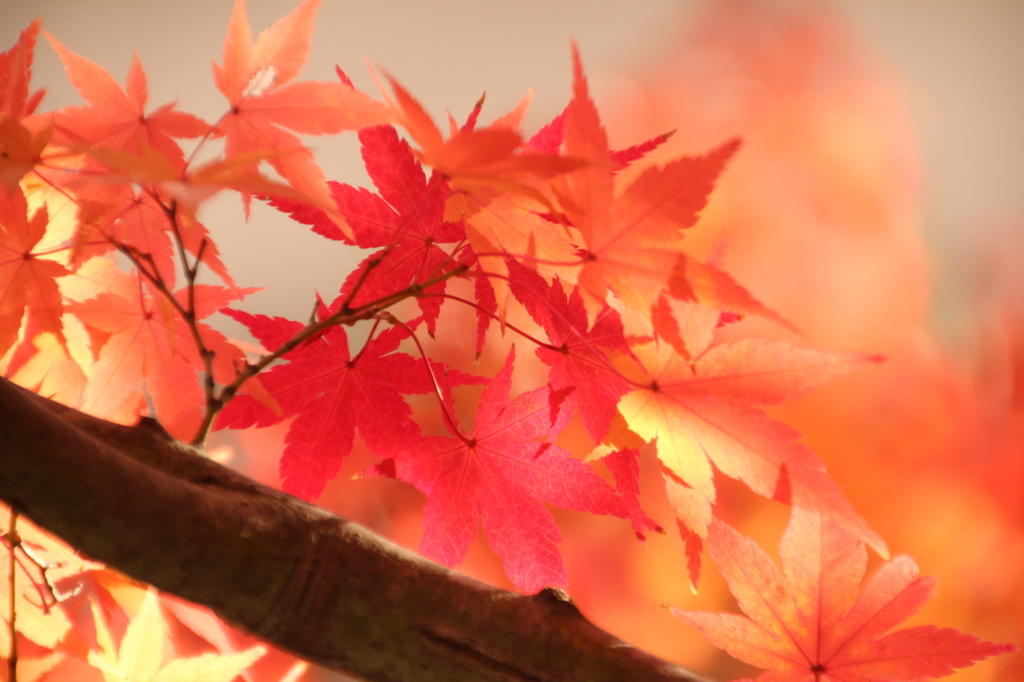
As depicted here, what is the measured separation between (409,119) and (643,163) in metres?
0.98

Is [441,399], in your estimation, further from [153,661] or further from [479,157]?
[153,661]

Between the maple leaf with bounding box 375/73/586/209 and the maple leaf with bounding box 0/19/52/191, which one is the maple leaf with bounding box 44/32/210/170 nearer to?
the maple leaf with bounding box 0/19/52/191

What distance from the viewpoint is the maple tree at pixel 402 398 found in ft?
0.76

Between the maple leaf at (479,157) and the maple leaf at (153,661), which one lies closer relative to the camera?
the maple leaf at (479,157)

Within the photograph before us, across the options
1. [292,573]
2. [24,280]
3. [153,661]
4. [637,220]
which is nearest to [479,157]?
[637,220]

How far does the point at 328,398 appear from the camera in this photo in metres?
0.35

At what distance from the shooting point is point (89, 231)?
12.1 inches

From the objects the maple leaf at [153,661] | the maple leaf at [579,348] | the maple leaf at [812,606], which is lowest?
the maple leaf at [153,661]

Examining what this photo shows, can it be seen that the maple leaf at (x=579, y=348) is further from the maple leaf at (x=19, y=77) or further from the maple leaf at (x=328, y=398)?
the maple leaf at (x=19, y=77)

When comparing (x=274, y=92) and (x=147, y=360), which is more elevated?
(x=274, y=92)

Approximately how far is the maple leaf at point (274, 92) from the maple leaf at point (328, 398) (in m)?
0.09

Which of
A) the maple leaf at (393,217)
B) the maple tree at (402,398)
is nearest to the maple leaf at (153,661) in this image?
the maple tree at (402,398)

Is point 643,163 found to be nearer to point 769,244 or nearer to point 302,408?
point 769,244

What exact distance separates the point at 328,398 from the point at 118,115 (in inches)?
7.6
